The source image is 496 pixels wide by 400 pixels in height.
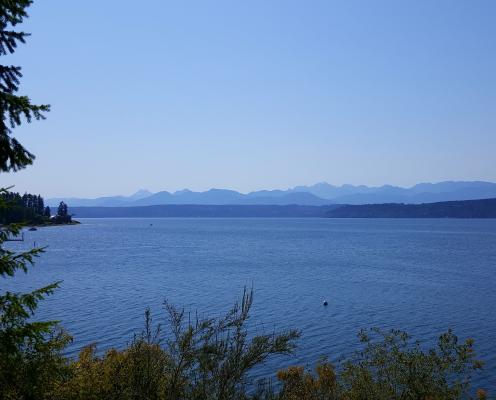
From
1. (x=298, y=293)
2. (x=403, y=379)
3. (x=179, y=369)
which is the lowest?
(x=298, y=293)

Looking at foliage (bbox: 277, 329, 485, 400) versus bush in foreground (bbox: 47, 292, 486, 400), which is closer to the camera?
bush in foreground (bbox: 47, 292, 486, 400)

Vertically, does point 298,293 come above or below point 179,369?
below

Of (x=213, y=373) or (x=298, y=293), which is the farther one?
(x=298, y=293)

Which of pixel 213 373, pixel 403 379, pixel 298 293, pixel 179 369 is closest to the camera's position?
pixel 213 373

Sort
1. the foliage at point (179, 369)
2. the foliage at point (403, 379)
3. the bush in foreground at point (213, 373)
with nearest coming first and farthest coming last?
the foliage at point (179, 369), the bush in foreground at point (213, 373), the foliage at point (403, 379)

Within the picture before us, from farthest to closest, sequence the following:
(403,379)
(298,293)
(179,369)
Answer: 1. (298,293)
2. (403,379)
3. (179,369)

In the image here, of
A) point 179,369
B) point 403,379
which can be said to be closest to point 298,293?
point 403,379

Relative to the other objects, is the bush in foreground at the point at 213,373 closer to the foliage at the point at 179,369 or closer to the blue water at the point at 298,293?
the foliage at the point at 179,369

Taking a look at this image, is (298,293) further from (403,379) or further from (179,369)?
(179,369)

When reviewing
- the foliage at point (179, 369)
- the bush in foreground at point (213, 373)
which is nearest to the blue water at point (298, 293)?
the bush in foreground at point (213, 373)

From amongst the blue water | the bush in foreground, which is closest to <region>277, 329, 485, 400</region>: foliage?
the bush in foreground

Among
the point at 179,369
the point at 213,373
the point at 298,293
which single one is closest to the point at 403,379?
the point at 213,373

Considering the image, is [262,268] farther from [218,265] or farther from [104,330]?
[104,330]

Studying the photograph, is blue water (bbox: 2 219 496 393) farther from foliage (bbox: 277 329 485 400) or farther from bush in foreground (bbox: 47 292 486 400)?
bush in foreground (bbox: 47 292 486 400)
